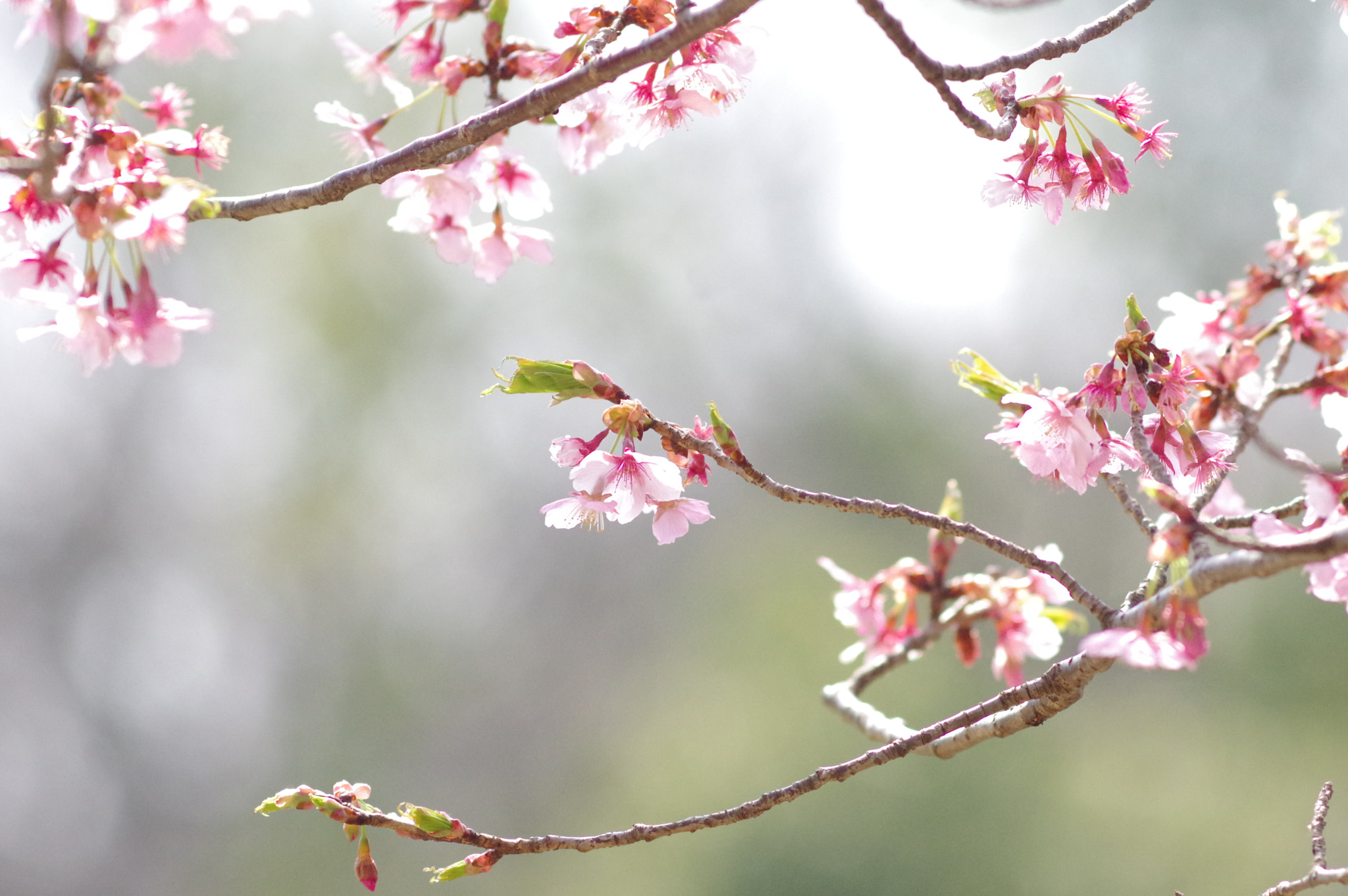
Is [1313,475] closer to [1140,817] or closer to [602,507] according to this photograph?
[602,507]

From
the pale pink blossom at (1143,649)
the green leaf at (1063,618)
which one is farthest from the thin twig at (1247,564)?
the green leaf at (1063,618)

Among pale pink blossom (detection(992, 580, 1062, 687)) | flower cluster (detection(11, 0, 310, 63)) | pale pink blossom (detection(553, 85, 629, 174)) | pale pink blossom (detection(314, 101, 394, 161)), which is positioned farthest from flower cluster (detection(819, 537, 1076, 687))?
flower cluster (detection(11, 0, 310, 63))

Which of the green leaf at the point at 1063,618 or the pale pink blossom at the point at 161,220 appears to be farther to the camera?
the green leaf at the point at 1063,618

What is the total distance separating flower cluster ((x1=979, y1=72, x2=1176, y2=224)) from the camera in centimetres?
58

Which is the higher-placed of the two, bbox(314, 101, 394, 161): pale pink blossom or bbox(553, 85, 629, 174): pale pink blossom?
bbox(314, 101, 394, 161): pale pink blossom

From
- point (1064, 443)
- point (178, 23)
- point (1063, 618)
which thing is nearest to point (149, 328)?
point (178, 23)

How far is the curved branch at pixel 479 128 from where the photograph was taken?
1.55 feet

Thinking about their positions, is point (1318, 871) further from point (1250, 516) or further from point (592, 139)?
point (592, 139)

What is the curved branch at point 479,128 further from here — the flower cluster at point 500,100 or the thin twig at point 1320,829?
the thin twig at point 1320,829

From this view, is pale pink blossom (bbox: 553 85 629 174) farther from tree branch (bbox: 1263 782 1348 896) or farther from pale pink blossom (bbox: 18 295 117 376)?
tree branch (bbox: 1263 782 1348 896)

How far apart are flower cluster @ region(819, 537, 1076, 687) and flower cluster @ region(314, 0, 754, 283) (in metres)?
0.50

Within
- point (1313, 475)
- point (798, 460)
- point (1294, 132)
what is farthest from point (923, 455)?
point (1313, 475)

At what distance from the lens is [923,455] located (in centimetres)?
533

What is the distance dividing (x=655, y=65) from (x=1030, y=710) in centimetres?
48
